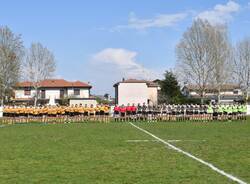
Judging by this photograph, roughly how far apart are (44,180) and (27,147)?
26.0 feet

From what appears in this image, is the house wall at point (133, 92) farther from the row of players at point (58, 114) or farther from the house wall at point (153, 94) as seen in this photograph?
the row of players at point (58, 114)

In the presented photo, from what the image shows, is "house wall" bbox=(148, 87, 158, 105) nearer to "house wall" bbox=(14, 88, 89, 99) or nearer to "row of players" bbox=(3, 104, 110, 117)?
"house wall" bbox=(14, 88, 89, 99)

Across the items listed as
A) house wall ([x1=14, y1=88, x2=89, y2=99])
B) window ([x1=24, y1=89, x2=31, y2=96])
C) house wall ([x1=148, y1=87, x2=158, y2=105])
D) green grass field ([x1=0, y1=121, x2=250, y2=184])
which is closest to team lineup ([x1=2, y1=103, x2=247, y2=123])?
green grass field ([x1=0, y1=121, x2=250, y2=184])

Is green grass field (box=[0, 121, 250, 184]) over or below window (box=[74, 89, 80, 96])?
below

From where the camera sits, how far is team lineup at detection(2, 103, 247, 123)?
44656mm

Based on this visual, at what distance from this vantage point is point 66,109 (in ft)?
149

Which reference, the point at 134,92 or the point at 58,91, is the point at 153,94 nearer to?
the point at 134,92

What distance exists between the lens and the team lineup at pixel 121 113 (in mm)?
44656

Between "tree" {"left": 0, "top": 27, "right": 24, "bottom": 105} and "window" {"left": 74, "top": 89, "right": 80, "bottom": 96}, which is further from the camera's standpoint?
"window" {"left": 74, "top": 89, "right": 80, "bottom": 96}

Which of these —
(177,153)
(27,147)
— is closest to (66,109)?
(27,147)

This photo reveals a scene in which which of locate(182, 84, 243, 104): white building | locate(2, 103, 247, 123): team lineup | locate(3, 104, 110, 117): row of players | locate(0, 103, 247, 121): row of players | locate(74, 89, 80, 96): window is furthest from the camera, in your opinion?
locate(74, 89, 80, 96): window

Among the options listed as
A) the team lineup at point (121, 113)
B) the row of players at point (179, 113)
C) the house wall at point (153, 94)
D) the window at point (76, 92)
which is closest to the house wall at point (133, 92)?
the house wall at point (153, 94)

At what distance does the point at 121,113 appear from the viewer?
4675 cm

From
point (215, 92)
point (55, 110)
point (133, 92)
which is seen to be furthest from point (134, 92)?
point (55, 110)
